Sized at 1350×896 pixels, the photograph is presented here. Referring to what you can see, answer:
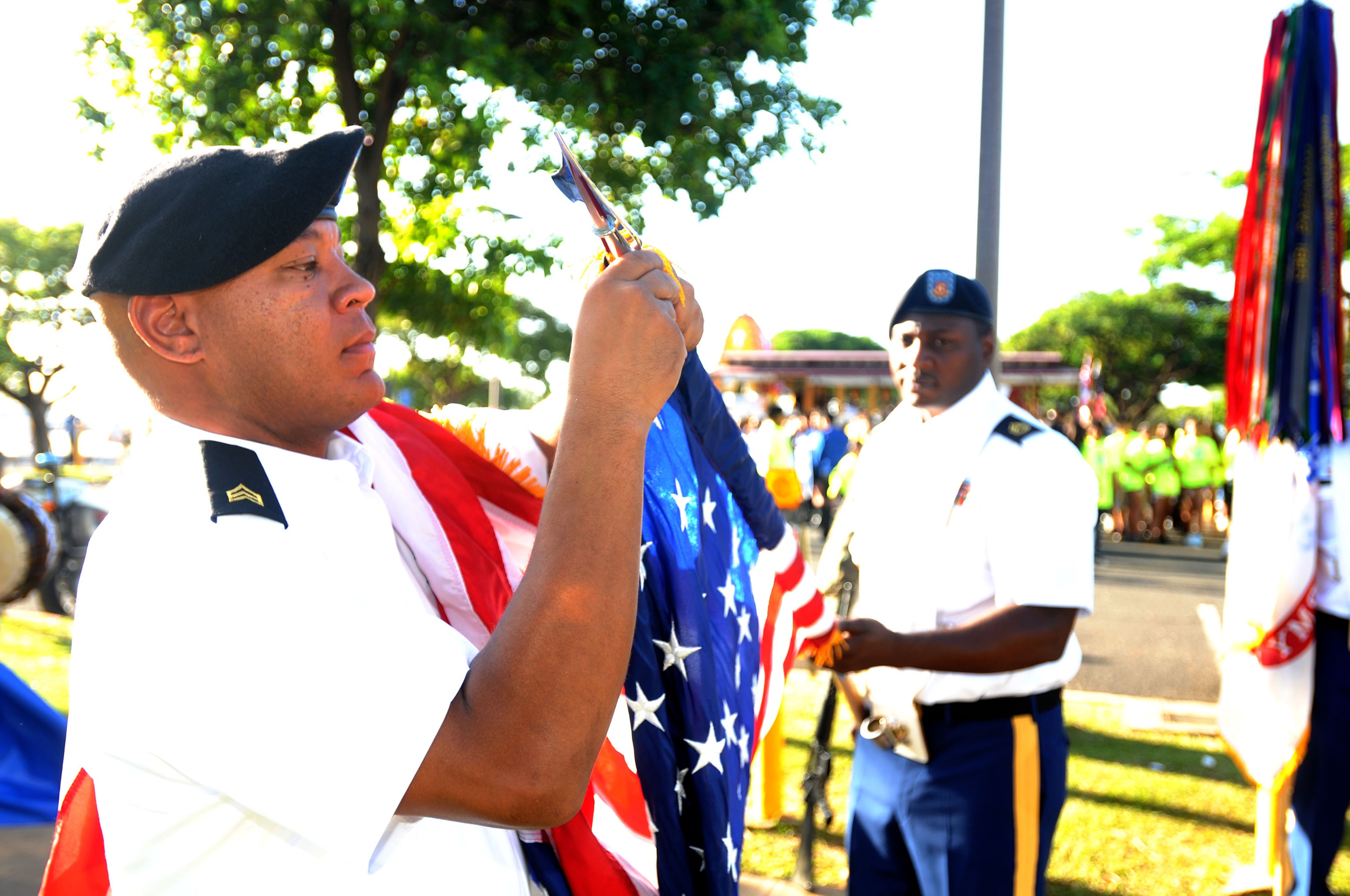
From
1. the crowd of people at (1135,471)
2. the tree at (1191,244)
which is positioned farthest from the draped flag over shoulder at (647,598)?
the tree at (1191,244)

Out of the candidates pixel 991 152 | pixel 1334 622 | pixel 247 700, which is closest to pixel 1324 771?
pixel 1334 622

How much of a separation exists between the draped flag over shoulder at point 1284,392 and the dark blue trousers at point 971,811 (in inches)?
59.6

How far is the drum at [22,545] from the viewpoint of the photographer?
27.6 feet

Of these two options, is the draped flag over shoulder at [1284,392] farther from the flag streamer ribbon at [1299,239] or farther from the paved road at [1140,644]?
the paved road at [1140,644]

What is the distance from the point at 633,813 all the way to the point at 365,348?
843mm

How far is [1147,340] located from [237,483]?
178 ft

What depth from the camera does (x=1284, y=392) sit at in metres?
3.80

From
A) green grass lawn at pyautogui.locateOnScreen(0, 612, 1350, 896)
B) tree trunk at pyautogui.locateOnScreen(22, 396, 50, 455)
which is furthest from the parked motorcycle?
tree trunk at pyautogui.locateOnScreen(22, 396, 50, 455)

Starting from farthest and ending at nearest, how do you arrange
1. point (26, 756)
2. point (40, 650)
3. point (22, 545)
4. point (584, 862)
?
point (22, 545) → point (40, 650) → point (26, 756) → point (584, 862)

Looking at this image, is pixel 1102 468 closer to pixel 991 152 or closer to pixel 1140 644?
pixel 1140 644

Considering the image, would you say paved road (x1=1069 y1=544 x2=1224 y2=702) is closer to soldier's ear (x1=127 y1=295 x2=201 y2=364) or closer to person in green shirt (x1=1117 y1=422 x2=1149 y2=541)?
person in green shirt (x1=1117 y1=422 x2=1149 y2=541)

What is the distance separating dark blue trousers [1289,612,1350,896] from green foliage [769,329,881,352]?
8751 cm

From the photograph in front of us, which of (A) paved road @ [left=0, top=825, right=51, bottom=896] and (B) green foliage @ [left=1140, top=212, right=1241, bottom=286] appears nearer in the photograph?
(A) paved road @ [left=0, top=825, right=51, bottom=896]

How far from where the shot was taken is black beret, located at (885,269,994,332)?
2908 millimetres
